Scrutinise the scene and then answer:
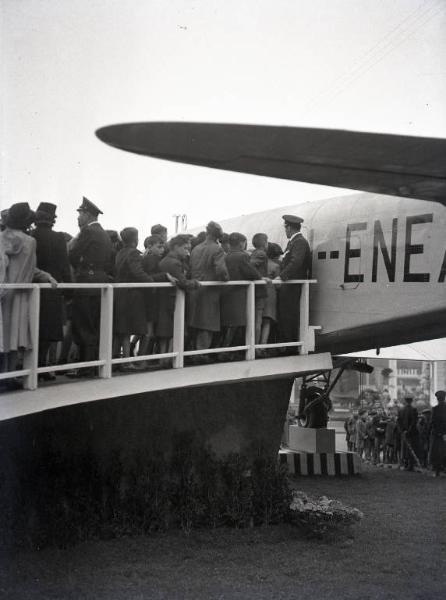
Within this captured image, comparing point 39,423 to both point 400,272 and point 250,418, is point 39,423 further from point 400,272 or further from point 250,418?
point 400,272

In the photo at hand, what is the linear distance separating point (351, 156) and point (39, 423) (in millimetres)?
5940

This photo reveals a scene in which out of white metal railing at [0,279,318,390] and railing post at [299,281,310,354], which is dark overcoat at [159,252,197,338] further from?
railing post at [299,281,310,354]

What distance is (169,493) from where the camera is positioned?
1124 centimetres

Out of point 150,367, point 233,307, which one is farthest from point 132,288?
point 233,307

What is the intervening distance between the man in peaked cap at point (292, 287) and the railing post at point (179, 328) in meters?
2.06

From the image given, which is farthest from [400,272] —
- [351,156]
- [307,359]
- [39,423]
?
[39,423]

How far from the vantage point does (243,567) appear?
391 inches

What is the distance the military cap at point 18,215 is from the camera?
7.99 metres

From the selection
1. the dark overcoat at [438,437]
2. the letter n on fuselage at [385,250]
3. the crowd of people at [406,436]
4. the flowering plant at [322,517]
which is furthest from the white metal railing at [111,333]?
the crowd of people at [406,436]

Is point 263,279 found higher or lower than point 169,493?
higher

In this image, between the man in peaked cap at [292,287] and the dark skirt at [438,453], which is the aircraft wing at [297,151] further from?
the dark skirt at [438,453]

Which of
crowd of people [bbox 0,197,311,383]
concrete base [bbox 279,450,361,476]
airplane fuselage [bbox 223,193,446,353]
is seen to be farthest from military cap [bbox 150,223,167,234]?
concrete base [bbox 279,450,361,476]

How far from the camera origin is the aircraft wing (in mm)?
6852

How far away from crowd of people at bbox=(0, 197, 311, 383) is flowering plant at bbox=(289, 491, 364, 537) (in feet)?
8.41
